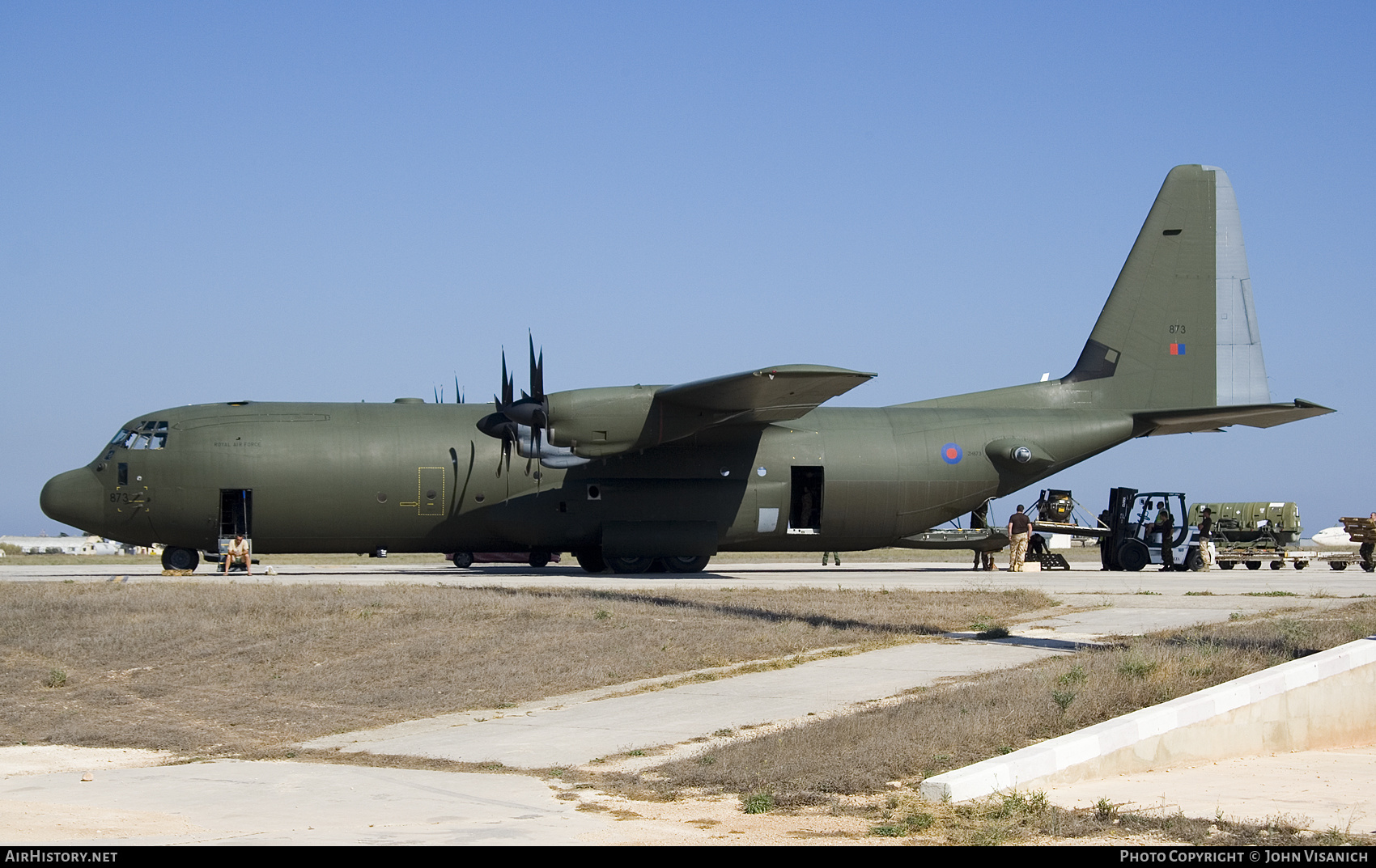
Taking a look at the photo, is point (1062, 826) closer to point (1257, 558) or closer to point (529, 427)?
point (529, 427)

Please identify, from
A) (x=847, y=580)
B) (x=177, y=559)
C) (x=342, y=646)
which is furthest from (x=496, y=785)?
(x=177, y=559)

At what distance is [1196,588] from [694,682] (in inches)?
580

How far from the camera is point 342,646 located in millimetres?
14555

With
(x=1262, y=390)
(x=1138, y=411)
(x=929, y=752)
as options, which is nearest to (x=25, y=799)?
(x=929, y=752)

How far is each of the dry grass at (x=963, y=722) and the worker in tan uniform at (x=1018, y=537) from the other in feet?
57.9

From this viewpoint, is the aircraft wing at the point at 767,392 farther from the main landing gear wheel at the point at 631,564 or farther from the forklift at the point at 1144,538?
the forklift at the point at 1144,538

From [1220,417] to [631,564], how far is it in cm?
1531

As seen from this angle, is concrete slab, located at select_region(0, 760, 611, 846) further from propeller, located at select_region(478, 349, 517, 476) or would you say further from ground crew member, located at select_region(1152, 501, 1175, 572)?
ground crew member, located at select_region(1152, 501, 1175, 572)

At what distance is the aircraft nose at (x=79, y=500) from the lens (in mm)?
26000

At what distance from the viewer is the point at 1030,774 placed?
7.46m

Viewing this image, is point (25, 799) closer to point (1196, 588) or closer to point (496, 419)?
point (496, 419)

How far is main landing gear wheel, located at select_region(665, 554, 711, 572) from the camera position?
28.8 metres

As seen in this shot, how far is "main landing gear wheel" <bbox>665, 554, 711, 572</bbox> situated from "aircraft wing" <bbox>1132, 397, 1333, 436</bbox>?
12.0m
